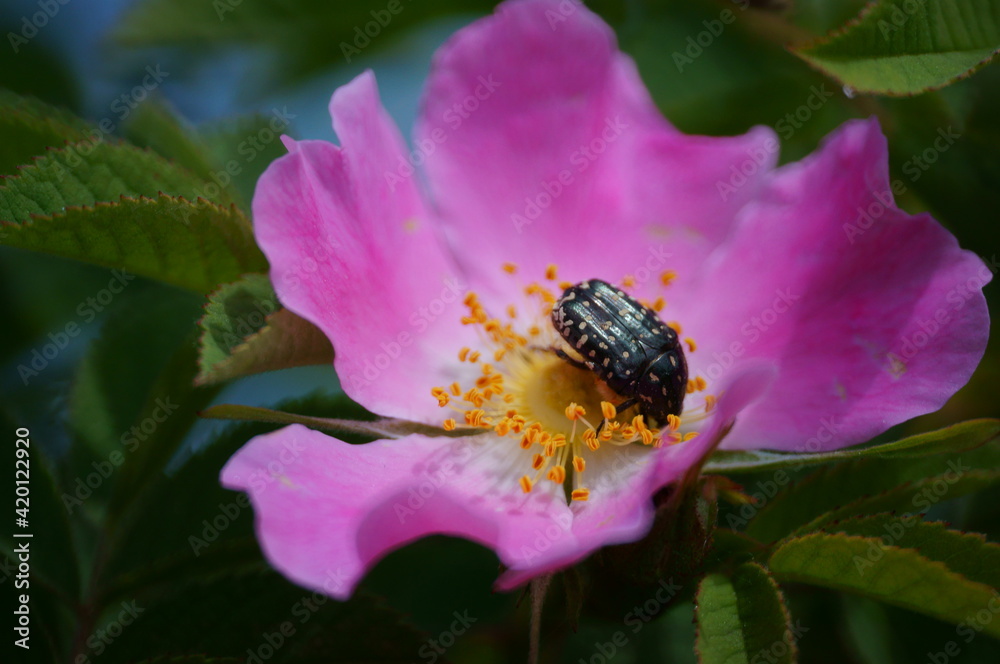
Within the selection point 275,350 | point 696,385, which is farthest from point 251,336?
point 696,385

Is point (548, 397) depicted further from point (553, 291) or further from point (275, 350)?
point (275, 350)

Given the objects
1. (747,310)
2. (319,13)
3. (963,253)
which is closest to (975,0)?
(963,253)

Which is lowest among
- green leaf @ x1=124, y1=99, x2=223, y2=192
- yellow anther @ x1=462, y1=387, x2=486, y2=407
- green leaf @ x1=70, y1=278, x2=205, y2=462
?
yellow anther @ x1=462, y1=387, x2=486, y2=407

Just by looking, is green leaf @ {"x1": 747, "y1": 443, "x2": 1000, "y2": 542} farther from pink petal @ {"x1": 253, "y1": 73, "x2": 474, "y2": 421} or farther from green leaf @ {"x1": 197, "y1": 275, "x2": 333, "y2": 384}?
green leaf @ {"x1": 197, "y1": 275, "x2": 333, "y2": 384}

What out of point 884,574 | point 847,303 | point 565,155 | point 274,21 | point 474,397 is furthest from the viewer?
point 274,21

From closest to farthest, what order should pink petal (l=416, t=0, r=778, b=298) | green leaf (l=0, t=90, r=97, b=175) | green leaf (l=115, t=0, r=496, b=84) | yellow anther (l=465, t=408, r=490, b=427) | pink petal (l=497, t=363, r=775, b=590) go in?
pink petal (l=497, t=363, r=775, b=590) < green leaf (l=0, t=90, r=97, b=175) < yellow anther (l=465, t=408, r=490, b=427) < pink petal (l=416, t=0, r=778, b=298) < green leaf (l=115, t=0, r=496, b=84)

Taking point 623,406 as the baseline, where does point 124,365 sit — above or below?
above

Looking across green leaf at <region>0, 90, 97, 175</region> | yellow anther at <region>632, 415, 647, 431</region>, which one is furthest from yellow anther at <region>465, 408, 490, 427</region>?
green leaf at <region>0, 90, 97, 175</region>

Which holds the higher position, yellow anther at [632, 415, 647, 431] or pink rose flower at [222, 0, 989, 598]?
pink rose flower at [222, 0, 989, 598]
